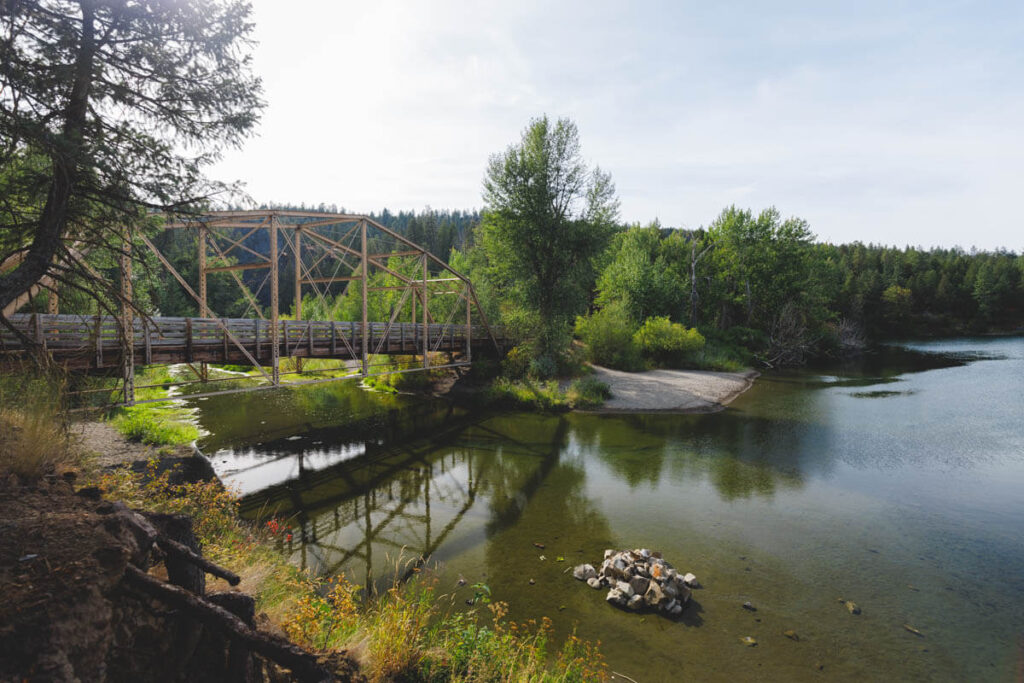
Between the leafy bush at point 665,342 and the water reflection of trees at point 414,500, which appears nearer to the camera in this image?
the water reflection of trees at point 414,500

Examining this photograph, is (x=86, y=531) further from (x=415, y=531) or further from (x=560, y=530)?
(x=560, y=530)

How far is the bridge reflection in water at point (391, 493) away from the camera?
30.4ft

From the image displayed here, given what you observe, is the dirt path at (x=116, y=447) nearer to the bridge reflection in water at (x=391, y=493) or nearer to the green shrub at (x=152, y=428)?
the green shrub at (x=152, y=428)

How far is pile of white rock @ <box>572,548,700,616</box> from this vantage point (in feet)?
23.5

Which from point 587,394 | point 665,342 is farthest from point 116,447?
point 665,342

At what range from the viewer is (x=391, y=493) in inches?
490

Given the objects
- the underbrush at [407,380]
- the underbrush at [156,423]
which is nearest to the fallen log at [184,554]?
the underbrush at [156,423]

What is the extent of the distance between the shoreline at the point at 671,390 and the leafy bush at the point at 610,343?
0.90 m

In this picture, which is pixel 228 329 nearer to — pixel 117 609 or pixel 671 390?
pixel 117 609

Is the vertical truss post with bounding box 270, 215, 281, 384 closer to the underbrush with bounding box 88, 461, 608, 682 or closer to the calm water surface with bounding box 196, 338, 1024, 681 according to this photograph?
the calm water surface with bounding box 196, 338, 1024, 681

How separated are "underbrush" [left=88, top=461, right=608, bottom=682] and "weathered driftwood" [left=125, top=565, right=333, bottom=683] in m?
0.76

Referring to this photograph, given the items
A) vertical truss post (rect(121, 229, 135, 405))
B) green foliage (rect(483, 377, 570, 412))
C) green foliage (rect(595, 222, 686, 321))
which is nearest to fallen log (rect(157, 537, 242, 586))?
vertical truss post (rect(121, 229, 135, 405))

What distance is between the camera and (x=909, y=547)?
30.2 feet

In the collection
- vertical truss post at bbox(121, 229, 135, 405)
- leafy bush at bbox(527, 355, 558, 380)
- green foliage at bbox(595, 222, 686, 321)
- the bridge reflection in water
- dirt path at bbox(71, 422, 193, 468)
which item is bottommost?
the bridge reflection in water
